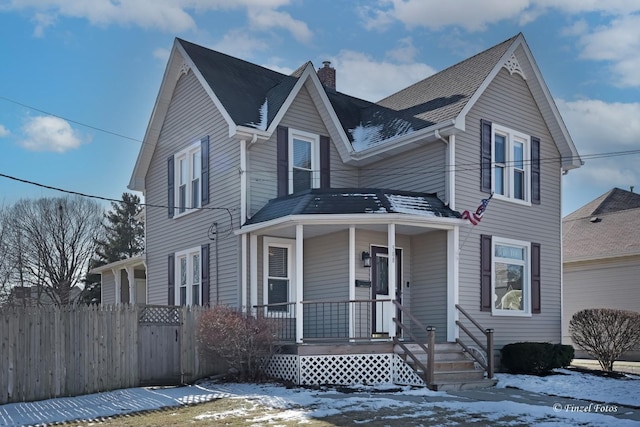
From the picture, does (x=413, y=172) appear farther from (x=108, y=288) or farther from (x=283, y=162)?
(x=108, y=288)

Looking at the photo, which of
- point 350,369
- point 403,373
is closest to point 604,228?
point 403,373

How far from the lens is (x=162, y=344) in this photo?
13.8 metres

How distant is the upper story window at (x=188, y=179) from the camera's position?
17.1 meters

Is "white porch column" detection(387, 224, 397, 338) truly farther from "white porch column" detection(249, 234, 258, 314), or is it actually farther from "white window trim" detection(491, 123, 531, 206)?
"white window trim" detection(491, 123, 531, 206)

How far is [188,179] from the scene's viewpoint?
17.9 m

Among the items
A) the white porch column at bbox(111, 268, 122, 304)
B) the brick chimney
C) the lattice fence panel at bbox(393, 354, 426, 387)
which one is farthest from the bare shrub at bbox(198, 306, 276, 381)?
the white porch column at bbox(111, 268, 122, 304)

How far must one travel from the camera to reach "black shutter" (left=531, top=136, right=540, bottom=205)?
17.2 meters

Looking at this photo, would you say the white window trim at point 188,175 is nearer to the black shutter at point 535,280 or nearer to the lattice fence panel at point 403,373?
the lattice fence panel at point 403,373

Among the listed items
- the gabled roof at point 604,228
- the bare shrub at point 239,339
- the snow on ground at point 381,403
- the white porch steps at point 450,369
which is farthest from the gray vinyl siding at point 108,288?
the gabled roof at point 604,228

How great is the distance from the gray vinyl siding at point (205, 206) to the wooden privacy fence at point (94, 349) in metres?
1.90

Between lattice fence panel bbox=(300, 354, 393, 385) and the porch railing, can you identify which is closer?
lattice fence panel bbox=(300, 354, 393, 385)

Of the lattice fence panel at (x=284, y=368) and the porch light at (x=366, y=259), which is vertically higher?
the porch light at (x=366, y=259)

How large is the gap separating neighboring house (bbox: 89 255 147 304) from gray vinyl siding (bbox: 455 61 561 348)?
10494 millimetres

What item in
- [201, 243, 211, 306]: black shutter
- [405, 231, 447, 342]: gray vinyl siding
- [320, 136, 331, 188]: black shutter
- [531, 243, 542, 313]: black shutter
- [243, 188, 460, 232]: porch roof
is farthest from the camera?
[320, 136, 331, 188]: black shutter
